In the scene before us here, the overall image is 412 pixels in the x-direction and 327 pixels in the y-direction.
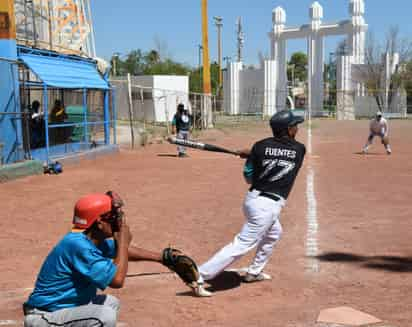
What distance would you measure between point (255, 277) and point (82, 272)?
8.57ft

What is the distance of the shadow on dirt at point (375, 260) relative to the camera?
5.99 metres

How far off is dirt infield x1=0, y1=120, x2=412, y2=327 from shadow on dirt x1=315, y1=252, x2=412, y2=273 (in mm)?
12

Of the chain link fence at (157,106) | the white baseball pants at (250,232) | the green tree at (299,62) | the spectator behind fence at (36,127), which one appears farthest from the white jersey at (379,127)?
the green tree at (299,62)

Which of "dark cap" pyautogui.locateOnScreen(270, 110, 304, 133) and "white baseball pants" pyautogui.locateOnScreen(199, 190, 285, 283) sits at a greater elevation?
"dark cap" pyautogui.locateOnScreen(270, 110, 304, 133)

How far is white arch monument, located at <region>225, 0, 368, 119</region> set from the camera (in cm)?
5231

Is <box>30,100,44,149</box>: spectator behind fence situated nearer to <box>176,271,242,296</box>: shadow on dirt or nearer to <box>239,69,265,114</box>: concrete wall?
<box>176,271,242,296</box>: shadow on dirt

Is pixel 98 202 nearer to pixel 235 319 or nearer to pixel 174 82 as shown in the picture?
pixel 235 319

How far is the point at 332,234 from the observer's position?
761cm

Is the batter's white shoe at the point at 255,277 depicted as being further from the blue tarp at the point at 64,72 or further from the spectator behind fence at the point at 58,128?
the spectator behind fence at the point at 58,128

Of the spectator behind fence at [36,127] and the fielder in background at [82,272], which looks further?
the spectator behind fence at [36,127]

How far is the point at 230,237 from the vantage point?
750 cm

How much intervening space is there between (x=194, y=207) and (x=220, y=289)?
4.49 meters

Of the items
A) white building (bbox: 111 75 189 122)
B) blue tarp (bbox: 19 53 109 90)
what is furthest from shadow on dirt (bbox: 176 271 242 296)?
white building (bbox: 111 75 189 122)

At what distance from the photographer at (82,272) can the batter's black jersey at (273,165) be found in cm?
198
